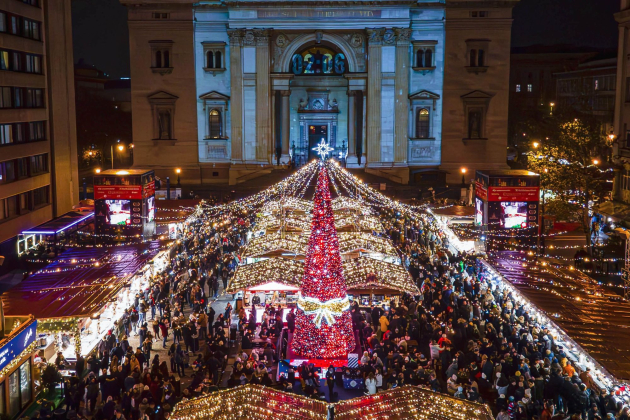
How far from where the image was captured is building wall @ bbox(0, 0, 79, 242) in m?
31.6

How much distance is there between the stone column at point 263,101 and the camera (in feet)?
163

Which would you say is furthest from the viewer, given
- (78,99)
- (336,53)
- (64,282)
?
(78,99)

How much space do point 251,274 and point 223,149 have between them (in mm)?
30557

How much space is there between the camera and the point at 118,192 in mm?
31328

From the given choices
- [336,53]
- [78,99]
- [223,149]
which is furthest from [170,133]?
[78,99]

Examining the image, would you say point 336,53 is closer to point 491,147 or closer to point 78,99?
point 491,147

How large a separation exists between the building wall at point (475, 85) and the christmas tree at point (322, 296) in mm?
35381

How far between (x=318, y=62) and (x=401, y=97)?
25.6ft

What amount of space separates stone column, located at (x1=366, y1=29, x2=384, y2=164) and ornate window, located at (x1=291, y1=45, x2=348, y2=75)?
15.6ft

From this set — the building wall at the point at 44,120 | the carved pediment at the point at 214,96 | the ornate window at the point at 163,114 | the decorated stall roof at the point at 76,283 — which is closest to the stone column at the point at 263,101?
the carved pediment at the point at 214,96

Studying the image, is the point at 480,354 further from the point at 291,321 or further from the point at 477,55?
the point at 477,55

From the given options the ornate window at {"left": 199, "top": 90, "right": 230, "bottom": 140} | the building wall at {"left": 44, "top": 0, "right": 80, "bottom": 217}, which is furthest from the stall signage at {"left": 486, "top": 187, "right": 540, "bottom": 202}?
the ornate window at {"left": 199, "top": 90, "right": 230, "bottom": 140}

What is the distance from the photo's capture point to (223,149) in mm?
51969

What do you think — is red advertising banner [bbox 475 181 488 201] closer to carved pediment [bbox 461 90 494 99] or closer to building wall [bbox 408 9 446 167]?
building wall [bbox 408 9 446 167]
